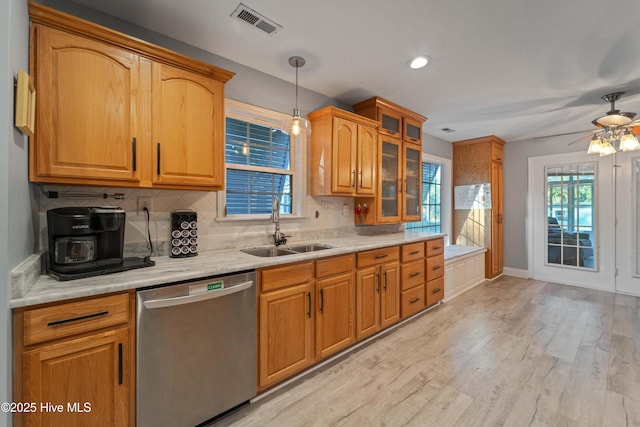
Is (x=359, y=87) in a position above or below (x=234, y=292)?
above

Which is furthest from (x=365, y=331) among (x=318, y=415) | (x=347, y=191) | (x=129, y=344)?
(x=129, y=344)

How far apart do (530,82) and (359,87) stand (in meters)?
1.66

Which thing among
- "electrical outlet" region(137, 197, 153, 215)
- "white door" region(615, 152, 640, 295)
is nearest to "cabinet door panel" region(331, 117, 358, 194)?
"electrical outlet" region(137, 197, 153, 215)

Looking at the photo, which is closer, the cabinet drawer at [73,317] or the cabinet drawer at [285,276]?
the cabinet drawer at [73,317]

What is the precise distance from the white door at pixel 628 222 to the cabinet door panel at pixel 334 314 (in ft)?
15.0

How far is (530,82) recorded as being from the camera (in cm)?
272

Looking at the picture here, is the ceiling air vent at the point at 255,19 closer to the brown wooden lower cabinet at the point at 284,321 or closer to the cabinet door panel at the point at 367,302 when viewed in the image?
the brown wooden lower cabinet at the point at 284,321

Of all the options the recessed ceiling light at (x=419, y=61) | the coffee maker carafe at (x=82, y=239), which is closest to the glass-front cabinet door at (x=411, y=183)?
the recessed ceiling light at (x=419, y=61)

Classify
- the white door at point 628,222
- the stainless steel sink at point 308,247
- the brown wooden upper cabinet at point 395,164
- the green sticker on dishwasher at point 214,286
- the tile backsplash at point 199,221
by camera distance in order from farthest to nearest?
the white door at point 628,222, the brown wooden upper cabinet at point 395,164, the stainless steel sink at point 308,247, the tile backsplash at point 199,221, the green sticker on dishwasher at point 214,286

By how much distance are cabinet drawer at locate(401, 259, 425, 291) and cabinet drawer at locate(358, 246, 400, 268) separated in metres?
0.23

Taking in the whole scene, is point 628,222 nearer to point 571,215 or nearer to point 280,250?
point 571,215

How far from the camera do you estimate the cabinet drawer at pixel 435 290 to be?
338 cm

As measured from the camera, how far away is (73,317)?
1.21 m

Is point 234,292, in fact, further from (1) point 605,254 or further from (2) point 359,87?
(1) point 605,254
